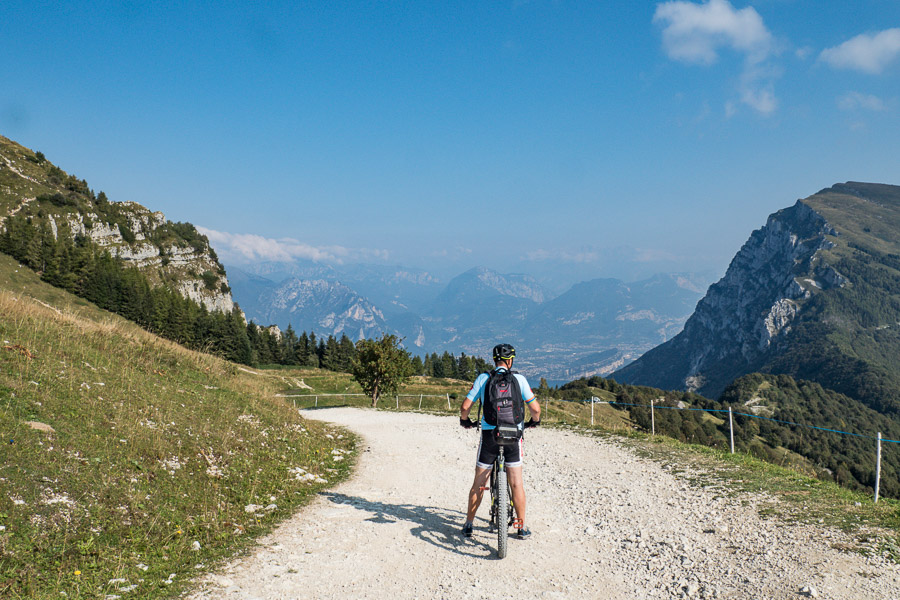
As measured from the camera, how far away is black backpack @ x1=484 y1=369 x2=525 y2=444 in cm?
732

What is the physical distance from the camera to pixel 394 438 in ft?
63.6

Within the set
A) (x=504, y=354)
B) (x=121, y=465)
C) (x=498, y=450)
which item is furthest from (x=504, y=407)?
(x=121, y=465)

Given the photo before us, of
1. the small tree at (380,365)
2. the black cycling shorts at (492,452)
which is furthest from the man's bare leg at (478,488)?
the small tree at (380,365)

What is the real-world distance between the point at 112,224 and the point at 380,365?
140 metres

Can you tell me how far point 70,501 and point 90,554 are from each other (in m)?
1.22

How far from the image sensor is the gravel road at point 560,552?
6117 millimetres

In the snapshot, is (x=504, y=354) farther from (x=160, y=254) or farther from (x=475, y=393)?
(x=160, y=254)

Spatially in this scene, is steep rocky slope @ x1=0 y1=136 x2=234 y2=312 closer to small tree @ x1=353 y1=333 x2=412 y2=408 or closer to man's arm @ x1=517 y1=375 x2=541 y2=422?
small tree @ x1=353 y1=333 x2=412 y2=408

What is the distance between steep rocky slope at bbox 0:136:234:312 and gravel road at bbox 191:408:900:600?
107121 mm

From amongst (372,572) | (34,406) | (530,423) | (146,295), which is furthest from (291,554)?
(146,295)

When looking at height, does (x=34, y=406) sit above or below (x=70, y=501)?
above

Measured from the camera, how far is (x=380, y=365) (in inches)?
1506

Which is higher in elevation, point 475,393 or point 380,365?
point 380,365

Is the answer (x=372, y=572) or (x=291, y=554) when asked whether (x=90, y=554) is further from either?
(x=372, y=572)
